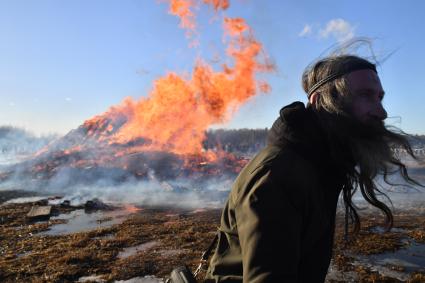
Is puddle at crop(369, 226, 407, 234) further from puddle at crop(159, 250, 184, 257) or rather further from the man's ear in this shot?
the man's ear

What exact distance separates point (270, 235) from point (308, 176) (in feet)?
1.22

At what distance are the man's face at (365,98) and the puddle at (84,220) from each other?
15199mm

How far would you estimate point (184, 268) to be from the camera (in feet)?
8.58

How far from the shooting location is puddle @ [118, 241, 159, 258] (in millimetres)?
11391

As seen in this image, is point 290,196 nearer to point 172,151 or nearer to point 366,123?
point 366,123

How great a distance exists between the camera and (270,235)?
159 cm

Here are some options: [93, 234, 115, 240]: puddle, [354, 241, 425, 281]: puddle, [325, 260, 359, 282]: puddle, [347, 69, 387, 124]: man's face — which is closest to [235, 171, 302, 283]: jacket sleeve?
[347, 69, 387, 124]: man's face

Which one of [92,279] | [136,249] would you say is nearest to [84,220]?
[136,249]

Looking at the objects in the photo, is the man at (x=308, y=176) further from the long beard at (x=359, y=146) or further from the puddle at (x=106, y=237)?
the puddle at (x=106, y=237)

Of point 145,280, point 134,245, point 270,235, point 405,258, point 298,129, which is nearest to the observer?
point 270,235

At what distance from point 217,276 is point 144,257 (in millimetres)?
9350

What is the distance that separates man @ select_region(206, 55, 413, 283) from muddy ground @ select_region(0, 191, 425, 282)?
22.6 ft

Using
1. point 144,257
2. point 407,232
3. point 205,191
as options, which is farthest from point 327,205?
point 205,191

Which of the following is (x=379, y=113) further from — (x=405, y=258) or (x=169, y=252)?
(x=169, y=252)
